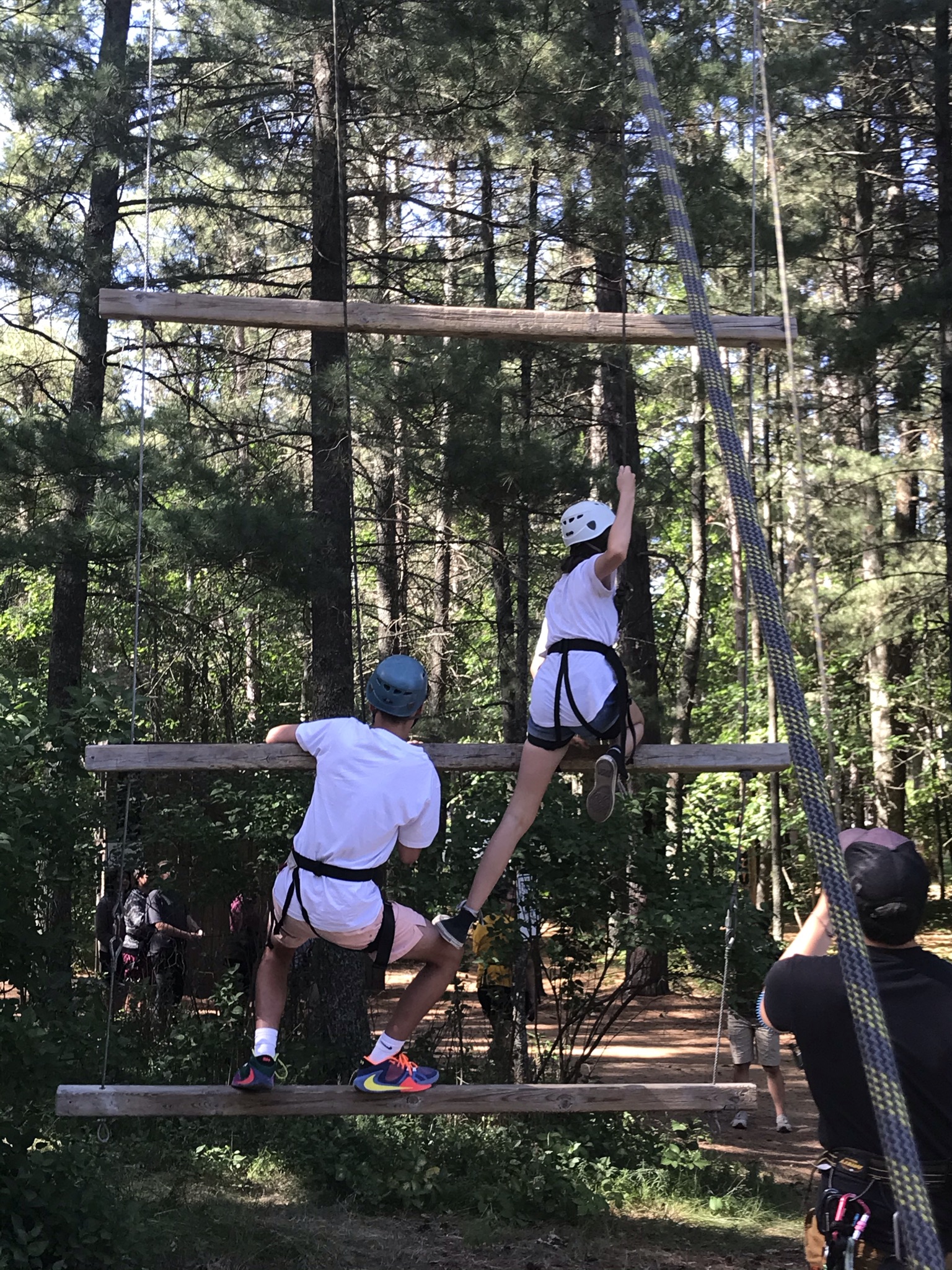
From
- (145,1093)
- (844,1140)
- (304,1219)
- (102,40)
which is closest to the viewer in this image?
(844,1140)

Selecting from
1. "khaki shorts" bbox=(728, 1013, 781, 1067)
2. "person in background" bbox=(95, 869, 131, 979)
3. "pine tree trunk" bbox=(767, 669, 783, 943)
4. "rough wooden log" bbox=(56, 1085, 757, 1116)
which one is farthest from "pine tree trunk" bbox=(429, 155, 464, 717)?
"rough wooden log" bbox=(56, 1085, 757, 1116)

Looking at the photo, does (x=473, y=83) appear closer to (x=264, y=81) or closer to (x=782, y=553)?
(x=264, y=81)

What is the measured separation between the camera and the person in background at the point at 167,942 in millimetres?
8578

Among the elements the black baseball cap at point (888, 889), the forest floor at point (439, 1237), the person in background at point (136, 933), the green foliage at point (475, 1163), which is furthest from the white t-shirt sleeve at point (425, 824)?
the person in background at point (136, 933)

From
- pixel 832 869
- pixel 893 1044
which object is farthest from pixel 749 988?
pixel 832 869

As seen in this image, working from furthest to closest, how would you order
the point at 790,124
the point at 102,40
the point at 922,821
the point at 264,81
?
the point at 922,821 → the point at 790,124 → the point at 102,40 → the point at 264,81

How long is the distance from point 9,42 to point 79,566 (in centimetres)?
492

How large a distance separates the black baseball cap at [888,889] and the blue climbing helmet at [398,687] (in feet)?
6.92

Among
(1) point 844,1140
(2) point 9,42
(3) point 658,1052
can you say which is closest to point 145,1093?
(1) point 844,1140

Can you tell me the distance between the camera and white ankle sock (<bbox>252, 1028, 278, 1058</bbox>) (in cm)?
455

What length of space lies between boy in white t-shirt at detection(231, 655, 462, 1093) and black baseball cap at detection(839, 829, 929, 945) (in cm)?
210

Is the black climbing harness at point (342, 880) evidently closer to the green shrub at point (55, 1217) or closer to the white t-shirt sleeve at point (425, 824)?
the white t-shirt sleeve at point (425, 824)

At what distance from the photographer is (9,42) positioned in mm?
11570

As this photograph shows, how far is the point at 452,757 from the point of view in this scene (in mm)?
5191
